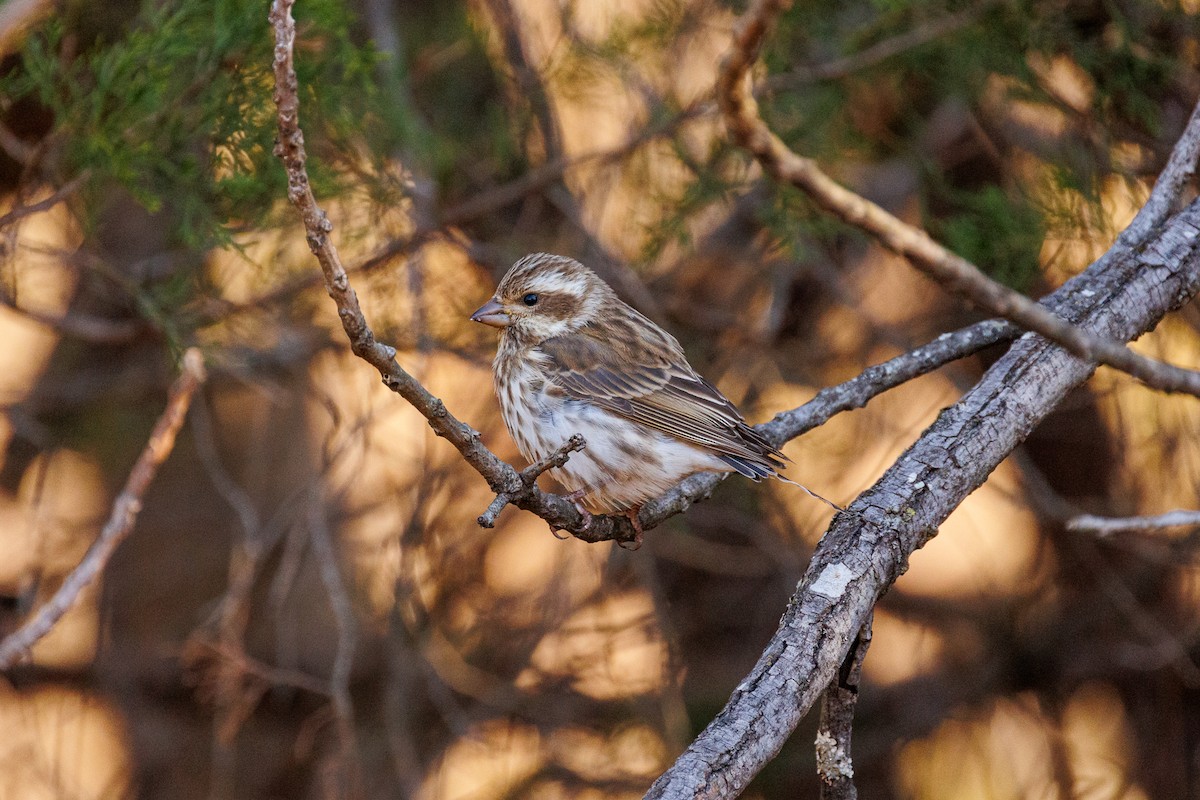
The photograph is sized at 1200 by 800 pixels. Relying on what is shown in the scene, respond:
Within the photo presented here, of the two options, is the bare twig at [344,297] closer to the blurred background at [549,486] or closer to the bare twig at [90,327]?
the blurred background at [549,486]

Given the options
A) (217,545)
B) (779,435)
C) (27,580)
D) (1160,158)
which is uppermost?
(1160,158)

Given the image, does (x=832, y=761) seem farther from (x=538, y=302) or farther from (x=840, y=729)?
(x=538, y=302)

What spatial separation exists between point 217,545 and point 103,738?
1.01 m

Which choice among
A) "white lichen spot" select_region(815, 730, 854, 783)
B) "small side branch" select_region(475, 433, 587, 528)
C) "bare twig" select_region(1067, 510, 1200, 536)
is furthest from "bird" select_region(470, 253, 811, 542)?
"bare twig" select_region(1067, 510, 1200, 536)

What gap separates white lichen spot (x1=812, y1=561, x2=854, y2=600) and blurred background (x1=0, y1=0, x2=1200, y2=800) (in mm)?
2245

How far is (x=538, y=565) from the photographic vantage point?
18.3ft

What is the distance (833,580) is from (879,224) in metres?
1.04

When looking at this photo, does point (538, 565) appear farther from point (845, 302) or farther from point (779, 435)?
point (779, 435)

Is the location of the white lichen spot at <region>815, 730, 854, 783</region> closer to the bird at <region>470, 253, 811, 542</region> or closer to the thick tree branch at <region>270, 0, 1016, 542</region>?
the thick tree branch at <region>270, 0, 1016, 542</region>

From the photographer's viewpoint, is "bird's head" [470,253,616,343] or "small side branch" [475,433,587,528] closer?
"small side branch" [475,433,587,528]

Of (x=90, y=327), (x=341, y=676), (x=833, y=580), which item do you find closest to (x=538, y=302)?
(x=341, y=676)

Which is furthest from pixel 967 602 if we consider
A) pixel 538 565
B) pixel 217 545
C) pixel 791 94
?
pixel 217 545

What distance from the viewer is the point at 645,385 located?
3.80 m

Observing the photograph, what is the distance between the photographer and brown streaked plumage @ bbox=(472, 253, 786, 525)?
3.37 m
